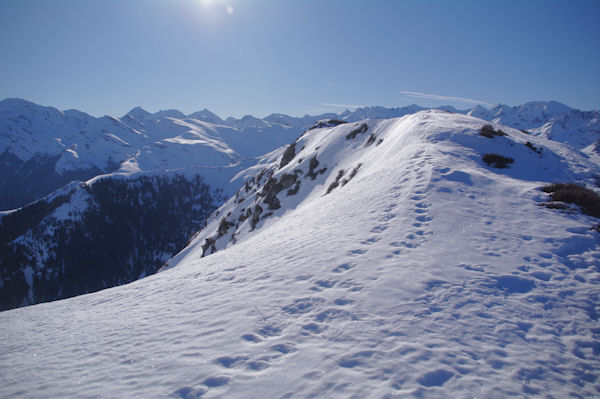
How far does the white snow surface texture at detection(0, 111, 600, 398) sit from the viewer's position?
15.4 ft

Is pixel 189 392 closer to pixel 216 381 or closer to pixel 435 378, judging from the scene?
pixel 216 381

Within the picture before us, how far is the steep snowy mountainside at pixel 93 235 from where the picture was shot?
10831 cm

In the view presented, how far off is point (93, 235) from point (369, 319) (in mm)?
170127

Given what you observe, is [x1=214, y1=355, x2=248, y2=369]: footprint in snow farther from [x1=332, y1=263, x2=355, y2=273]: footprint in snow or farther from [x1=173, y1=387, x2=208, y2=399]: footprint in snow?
[x1=332, y1=263, x2=355, y2=273]: footprint in snow

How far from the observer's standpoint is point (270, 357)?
5301 millimetres

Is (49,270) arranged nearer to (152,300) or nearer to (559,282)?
(152,300)

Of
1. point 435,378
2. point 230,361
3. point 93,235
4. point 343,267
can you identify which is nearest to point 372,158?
point 343,267

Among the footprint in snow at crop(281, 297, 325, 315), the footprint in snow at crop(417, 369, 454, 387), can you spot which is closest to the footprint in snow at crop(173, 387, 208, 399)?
the footprint in snow at crop(281, 297, 325, 315)

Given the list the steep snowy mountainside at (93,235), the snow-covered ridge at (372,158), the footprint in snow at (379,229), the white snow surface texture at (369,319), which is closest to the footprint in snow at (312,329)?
the white snow surface texture at (369,319)

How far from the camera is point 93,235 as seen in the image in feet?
445

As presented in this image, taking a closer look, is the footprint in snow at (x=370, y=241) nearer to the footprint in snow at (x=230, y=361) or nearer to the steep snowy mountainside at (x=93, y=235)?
the footprint in snow at (x=230, y=361)

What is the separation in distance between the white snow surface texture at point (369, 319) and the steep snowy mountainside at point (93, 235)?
450 ft

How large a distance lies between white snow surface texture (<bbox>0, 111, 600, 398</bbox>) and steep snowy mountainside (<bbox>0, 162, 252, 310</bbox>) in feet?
450

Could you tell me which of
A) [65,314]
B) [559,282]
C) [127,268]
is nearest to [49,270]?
[127,268]
